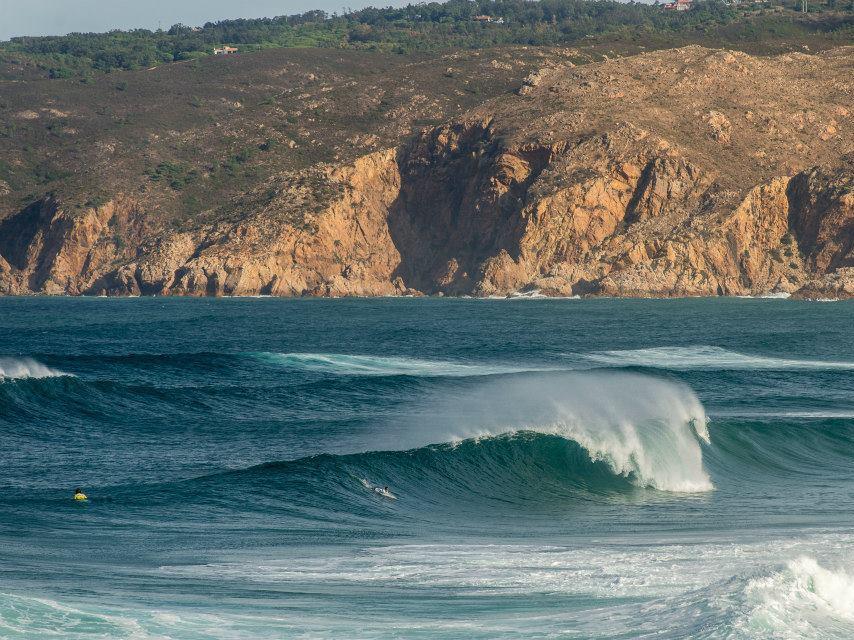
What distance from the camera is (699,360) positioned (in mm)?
52375

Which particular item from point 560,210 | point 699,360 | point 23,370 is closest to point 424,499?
point 23,370

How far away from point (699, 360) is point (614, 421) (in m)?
26.5

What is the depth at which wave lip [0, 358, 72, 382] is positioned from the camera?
37.4 meters

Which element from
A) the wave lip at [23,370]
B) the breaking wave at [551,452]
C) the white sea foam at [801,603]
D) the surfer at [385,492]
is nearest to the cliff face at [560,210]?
the wave lip at [23,370]

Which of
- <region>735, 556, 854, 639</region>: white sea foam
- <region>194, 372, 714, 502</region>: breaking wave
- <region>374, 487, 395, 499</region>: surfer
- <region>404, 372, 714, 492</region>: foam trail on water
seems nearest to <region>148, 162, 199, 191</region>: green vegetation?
<region>404, 372, 714, 492</region>: foam trail on water

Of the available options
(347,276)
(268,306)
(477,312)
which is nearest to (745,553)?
(477,312)

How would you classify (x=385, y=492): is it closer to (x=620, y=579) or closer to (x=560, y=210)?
(x=620, y=579)

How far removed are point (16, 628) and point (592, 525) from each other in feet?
32.7

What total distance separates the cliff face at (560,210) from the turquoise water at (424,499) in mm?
64000

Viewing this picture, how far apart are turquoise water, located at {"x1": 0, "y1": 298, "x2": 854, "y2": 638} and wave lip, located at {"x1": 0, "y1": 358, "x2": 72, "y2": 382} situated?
0.53 ft

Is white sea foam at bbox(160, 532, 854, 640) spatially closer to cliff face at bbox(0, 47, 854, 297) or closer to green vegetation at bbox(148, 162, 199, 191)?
cliff face at bbox(0, 47, 854, 297)

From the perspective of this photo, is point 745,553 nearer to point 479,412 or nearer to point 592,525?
point 592,525

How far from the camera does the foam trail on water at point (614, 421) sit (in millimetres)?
24312

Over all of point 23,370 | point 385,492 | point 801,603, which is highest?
point 801,603
